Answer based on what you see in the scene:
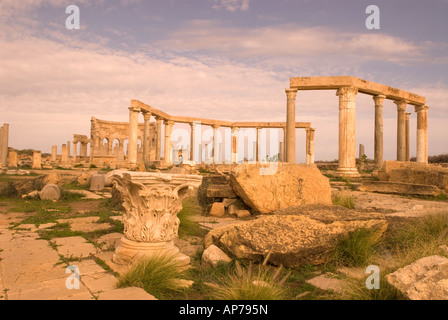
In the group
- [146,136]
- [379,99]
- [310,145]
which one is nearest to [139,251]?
[379,99]

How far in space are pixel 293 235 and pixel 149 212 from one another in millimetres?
1867

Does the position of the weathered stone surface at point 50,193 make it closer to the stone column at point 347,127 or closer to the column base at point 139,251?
the column base at point 139,251

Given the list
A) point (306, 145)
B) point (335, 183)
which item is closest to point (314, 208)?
point (335, 183)

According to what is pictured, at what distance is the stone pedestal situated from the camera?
13.5 feet

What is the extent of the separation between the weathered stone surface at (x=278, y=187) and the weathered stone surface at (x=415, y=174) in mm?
5045

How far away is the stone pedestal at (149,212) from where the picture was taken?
161 inches

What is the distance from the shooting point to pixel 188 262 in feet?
13.2

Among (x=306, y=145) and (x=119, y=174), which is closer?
(x=119, y=174)

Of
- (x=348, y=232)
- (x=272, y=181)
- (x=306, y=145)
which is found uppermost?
(x=306, y=145)

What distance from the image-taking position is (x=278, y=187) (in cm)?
696

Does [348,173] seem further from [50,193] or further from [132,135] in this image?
[132,135]

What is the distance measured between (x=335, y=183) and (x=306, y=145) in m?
17.6

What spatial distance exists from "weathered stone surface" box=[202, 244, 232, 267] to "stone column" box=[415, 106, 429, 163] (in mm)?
20380
